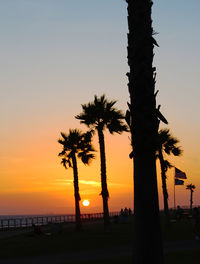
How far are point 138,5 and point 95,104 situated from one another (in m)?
30.0

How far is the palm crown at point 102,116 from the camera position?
41.9m

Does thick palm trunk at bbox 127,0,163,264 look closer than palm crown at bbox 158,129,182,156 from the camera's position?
Yes

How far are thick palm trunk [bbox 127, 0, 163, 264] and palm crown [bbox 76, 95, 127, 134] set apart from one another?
2944 centimetres

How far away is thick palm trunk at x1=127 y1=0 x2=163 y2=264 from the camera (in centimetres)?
1159

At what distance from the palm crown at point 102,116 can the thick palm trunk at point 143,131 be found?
96.6 feet

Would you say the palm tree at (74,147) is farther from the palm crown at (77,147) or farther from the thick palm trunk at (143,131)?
the thick palm trunk at (143,131)

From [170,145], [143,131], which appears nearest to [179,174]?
[170,145]

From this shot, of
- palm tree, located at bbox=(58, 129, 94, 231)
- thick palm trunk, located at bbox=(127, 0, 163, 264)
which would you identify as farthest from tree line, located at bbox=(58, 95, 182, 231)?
thick palm trunk, located at bbox=(127, 0, 163, 264)

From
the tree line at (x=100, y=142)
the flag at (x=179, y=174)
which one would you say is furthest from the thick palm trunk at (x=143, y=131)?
the flag at (x=179, y=174)

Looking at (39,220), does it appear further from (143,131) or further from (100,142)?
(143,131)

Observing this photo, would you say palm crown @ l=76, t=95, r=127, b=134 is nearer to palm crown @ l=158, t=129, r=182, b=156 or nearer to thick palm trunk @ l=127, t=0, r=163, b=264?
palm crown @ l=158, t=129, r=182, b=156

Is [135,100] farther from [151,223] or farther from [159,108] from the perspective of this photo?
[151,223]

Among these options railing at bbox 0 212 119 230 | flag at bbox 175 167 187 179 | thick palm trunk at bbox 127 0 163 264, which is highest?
flag at bbox 175 167 187 179

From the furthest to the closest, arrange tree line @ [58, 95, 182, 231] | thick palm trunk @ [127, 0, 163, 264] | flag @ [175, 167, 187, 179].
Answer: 1. flag @ [175, 167, 187, 179]
2. tree line @ [58, 95, 182, 231]
3. thick palm trunk @ [127, 0, 163, 264]
